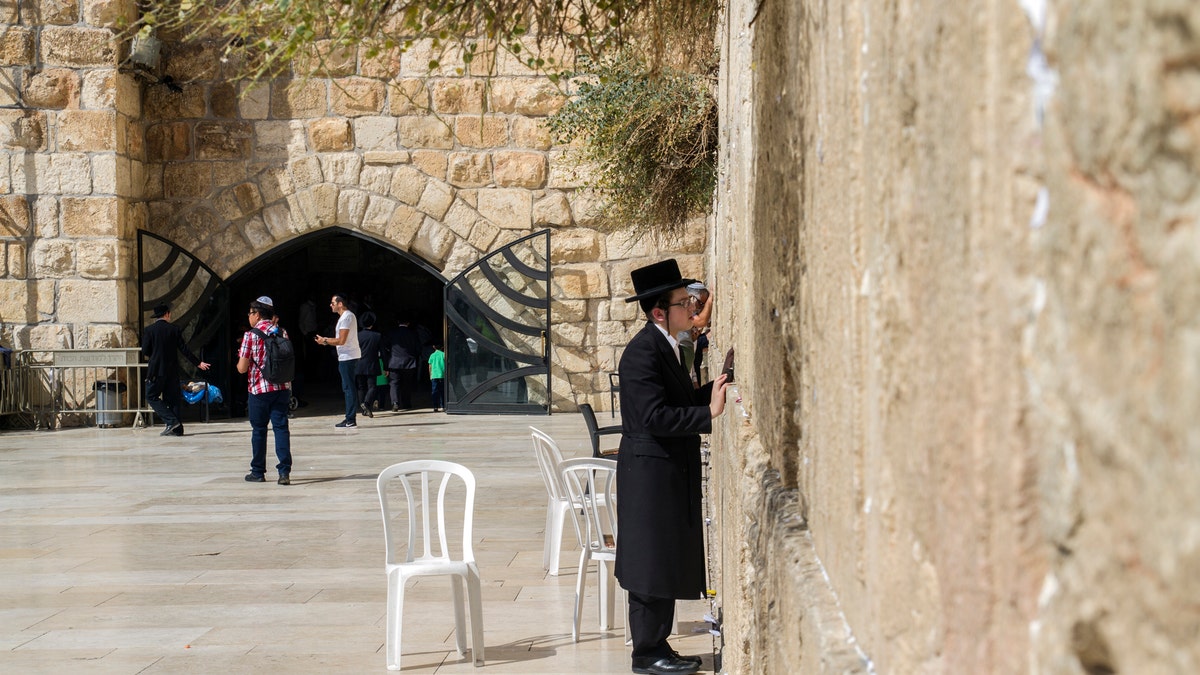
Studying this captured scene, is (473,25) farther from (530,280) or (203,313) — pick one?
(203,313)

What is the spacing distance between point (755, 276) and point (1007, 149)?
1.64 m

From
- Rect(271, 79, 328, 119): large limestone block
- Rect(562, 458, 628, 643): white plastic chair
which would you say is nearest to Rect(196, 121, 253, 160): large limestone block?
Rect(271, 79, 328, 119): large limestone block

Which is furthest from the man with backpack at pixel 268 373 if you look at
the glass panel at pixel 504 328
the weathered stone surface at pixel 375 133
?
the weathered stone surface at pixel 375 133

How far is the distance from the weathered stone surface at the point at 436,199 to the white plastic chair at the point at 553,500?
9.04 metres

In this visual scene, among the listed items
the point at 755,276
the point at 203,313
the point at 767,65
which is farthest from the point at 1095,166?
the point at 203,313

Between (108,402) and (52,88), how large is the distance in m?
3.78

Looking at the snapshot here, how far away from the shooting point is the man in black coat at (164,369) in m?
12.7

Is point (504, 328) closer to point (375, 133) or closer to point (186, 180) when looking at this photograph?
point (375, 133)

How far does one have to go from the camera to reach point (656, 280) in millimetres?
4559

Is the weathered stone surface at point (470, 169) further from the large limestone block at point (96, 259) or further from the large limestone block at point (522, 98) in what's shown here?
the large limestone block at point (96, 259)

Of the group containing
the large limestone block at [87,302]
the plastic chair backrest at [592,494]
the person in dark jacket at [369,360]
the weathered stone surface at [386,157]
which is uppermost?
the weathered stone surface at [386,157]

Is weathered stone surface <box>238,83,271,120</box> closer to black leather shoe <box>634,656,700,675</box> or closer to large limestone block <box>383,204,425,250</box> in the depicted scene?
large limestone block <box>383,204,425,250</box>

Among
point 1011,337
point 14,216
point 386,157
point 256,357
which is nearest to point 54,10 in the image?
point 14,216

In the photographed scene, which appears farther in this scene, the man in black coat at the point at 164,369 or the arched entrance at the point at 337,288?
the arched entrance at the point at 337,288
